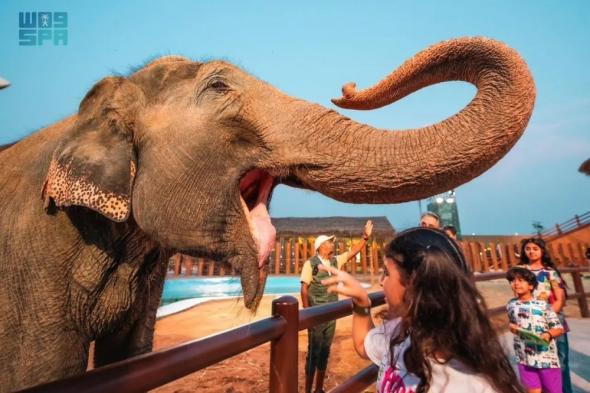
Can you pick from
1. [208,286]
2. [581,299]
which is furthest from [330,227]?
[581,299]

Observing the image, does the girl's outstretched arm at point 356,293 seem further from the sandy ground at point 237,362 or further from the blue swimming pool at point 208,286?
the blue swimming pool at point 208,286

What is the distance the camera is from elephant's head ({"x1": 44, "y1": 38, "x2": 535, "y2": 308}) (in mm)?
1278

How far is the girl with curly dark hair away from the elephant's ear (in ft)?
3.21

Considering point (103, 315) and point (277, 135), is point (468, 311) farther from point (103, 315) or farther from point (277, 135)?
point (103, 315)

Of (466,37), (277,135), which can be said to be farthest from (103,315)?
(466,37)

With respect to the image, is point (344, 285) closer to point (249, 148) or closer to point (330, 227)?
point (249, 148)

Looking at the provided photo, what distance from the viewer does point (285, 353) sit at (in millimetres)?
1647

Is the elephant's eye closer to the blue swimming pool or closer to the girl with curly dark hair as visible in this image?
the girl with curly dark hair

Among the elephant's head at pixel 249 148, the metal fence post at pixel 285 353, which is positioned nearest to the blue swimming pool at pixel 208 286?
the metal fence post at pixel 285 353

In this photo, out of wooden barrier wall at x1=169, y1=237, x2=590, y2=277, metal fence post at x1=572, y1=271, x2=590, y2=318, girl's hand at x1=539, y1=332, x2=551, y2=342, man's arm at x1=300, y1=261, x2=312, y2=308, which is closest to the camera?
girl's hand at x1=539, y1=332, x2=551, y2=342

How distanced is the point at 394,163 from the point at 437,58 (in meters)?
0.47

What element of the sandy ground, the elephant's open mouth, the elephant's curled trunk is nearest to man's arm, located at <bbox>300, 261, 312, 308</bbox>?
the sandy ground

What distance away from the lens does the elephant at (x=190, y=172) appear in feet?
4.29

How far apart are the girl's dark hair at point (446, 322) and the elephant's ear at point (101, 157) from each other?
120 cm
